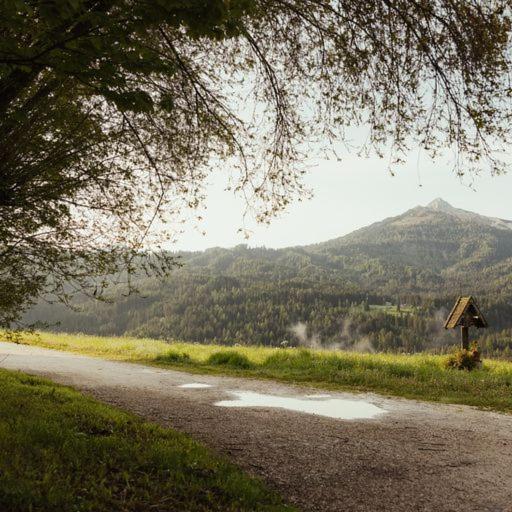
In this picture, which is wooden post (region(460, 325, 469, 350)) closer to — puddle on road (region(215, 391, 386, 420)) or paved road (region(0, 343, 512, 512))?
paved road (region(0, 343, 512, 512))

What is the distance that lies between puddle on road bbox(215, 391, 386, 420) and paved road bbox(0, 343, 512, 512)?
0.61 ft

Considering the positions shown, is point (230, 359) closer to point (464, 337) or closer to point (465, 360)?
point (465, 360)

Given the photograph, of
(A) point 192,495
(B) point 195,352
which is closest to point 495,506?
(A) point 192,495

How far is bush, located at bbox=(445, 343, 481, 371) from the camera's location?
62.7 ft

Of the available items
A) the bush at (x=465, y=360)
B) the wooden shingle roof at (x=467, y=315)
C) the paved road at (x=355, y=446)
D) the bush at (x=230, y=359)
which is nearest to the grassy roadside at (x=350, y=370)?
the bush at (x=230, y=359)

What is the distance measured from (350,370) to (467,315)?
8.36 meters

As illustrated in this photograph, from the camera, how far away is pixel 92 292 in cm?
1032

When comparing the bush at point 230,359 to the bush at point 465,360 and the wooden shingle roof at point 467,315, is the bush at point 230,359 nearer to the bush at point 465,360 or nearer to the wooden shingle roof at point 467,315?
the bush at point 465,360

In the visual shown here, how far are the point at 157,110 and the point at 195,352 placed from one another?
1455 centimetres

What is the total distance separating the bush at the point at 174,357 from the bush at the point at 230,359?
123 centimetres

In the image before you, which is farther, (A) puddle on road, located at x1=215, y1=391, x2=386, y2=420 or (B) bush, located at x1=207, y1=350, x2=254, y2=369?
(B) bush, located at x1=207, y1=350, x2=254, y2=369

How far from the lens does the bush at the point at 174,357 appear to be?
2084cm

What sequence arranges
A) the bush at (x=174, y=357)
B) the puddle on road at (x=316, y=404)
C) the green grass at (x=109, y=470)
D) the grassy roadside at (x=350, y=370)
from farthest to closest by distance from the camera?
the bush at (x=174, y=357)
the grassy roadside at (x=350, y=370)
the puddle on road at (x=316, y=404)
the green grass at (x=109, y=470)

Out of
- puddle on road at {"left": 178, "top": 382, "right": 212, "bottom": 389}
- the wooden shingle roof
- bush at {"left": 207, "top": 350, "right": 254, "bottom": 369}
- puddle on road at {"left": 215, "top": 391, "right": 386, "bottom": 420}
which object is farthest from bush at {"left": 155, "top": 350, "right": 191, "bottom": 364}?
the wooden shingle roof
